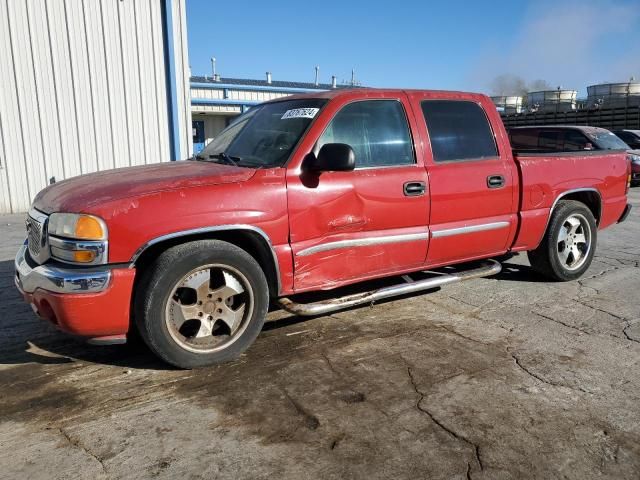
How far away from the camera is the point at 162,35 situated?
11.2 m

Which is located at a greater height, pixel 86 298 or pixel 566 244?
pixel 86 298

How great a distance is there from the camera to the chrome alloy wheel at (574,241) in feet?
18.2

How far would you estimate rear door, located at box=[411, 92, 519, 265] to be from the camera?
450 centimetres

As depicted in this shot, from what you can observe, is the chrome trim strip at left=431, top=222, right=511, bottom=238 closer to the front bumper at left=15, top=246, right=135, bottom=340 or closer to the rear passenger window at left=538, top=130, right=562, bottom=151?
the front bumper at left=15, top=246, right=135, bottom=340

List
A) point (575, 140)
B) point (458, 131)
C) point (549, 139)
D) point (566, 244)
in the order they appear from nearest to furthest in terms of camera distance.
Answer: point (458, 131) → point (566, 244) → point (575, 140) → point (549, 139)

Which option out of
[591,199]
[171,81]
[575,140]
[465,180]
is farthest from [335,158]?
[575,140]

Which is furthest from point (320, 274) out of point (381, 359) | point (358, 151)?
point (358, 151)

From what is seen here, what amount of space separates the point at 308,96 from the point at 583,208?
10.5 feet

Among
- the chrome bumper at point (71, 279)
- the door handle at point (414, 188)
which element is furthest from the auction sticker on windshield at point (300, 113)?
the chrome bumper at point (71, 279)

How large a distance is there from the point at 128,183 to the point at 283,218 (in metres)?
1.05

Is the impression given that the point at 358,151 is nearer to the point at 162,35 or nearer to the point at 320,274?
the point at 320,274

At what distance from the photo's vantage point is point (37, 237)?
11.8 feet

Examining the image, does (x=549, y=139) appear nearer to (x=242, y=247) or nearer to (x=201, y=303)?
(x=242, y=247)

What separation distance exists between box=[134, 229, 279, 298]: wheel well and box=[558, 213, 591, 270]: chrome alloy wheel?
10.7 feet
